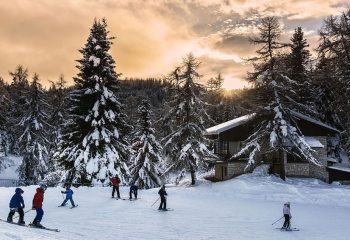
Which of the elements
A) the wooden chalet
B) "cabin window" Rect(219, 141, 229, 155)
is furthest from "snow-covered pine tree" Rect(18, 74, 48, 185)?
"cabin window" Rect(219, 141, 229, 155)

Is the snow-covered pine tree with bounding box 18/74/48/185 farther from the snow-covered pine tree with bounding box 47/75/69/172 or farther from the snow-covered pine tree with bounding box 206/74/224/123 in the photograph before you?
the snow-covered pine tree with bounding box 206/74/224/123

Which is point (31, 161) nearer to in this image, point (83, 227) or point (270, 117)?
point (270, 117)

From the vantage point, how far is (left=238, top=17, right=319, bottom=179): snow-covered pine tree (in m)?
34.0

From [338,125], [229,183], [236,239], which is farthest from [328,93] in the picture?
[236,239]

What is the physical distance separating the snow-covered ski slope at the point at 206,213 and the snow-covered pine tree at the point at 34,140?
1455cm

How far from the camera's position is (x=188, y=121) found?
37.4 m

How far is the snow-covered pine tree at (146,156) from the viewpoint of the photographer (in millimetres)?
40344

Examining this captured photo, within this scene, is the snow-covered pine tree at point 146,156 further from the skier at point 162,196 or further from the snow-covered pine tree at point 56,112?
the skier at point 162,196

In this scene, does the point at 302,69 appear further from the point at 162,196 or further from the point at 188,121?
the point at 162,196

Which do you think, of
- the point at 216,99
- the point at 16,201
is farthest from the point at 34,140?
the point at 216,99

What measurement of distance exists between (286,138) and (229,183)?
6.29 metres

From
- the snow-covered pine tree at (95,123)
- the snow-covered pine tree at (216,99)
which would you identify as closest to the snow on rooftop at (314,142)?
the snow-covered pine tree at (95,123)

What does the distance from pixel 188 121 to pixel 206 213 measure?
14726 millimetres

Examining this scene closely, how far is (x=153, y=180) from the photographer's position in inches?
1634
